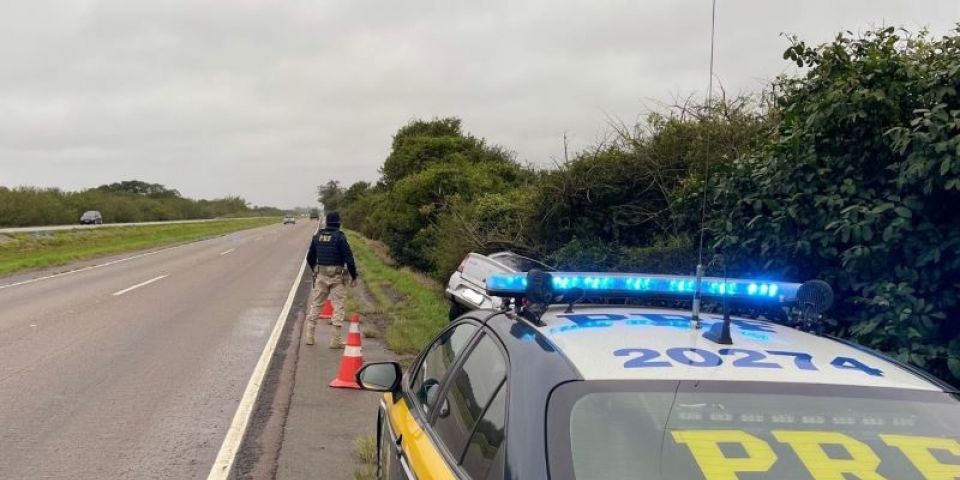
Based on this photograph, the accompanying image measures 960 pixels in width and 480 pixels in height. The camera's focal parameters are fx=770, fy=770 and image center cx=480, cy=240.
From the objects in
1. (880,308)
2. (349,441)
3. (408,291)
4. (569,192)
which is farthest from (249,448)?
(408,291)

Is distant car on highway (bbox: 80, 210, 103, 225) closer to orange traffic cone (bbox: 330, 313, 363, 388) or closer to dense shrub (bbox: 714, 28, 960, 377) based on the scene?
orange traffic cone (bbox: 330, 313, 363, 388)

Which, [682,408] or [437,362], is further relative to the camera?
[437,362]

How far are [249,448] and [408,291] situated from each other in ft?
35.1

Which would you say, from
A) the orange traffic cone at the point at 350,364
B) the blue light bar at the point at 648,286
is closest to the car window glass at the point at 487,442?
the blue light bar at the point at 648,286

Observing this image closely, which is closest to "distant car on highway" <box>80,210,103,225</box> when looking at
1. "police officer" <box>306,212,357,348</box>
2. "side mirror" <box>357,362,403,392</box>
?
"police officer" <box>306,212,357,348</box>

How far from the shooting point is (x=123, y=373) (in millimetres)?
8320

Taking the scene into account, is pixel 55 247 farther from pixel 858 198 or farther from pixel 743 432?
pixel 743 432

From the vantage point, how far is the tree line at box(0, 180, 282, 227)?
6003 cm

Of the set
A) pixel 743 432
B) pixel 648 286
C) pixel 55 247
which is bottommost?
pixel 55 247

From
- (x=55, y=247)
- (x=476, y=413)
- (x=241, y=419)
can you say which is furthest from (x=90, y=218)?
(x=476, y=413)

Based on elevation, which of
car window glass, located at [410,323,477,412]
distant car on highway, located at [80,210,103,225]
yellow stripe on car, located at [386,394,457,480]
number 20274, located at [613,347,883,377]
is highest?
number 20274, located at [613,347,883,377]

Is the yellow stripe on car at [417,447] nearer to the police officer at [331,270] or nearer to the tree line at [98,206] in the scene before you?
the police officer at [331,270]

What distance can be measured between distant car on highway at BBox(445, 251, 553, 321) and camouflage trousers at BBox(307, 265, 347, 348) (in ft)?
5.01

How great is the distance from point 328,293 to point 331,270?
34cm
